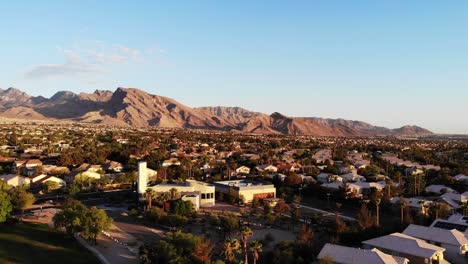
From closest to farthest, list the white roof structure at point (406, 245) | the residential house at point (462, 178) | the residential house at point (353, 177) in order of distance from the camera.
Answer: the white roof structure at point (406, 245) → the residential house at point (462, 178) → the residential house at point (353, 177)

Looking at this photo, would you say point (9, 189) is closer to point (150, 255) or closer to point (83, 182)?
point (83, 182)

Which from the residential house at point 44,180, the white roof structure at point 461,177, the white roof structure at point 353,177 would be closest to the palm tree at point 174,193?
the residential house at point 44,180

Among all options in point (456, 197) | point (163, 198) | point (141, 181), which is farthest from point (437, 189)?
point (141, 181)

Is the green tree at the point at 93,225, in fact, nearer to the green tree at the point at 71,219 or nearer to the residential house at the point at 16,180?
the green tree at the point at 71,219

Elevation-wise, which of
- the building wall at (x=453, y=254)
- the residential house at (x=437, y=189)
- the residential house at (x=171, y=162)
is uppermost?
the residential house at (x=171, y=162)

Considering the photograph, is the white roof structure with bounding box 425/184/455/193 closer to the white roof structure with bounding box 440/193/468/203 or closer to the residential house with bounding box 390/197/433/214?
the white roof structure with bounding box 440/193/468/203

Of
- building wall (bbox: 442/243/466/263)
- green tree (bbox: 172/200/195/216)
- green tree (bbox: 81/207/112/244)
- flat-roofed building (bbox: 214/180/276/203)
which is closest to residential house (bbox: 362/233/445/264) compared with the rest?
building wall (bbox: 442/243/466/263)
